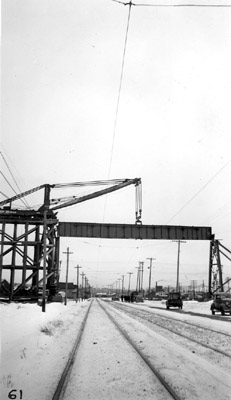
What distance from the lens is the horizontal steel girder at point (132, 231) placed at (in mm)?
37938

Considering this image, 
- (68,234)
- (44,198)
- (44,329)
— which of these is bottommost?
(44,329)

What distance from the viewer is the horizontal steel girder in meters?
37.9

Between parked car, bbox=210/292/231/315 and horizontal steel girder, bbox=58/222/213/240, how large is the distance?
8.88m

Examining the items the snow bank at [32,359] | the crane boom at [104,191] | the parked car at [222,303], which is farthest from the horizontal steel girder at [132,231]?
the snow bank at [32,359]

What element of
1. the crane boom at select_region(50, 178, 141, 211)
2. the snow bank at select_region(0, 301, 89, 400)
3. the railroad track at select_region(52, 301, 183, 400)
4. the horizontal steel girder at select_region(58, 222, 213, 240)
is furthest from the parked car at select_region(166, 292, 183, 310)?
the railroad track at select_region(52, 301, 183, 400)

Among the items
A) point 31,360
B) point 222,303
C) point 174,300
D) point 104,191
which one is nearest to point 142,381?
point 31,360

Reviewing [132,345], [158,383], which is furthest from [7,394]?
[132,345]

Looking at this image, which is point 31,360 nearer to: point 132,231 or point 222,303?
point 222,303

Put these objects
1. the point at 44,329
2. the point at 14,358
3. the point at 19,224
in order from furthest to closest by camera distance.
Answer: the point at 19,224 < the point at 44,329 < the point at 14,358

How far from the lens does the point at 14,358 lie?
28.5 ft

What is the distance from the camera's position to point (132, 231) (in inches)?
1512

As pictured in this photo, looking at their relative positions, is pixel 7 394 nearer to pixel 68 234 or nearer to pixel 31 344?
pixel 31 344

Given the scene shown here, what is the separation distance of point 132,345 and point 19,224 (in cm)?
2606

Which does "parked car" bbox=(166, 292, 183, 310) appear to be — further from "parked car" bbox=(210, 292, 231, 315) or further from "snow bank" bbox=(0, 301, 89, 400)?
"snow bank" bbox=(0, 301, 89, 400)
